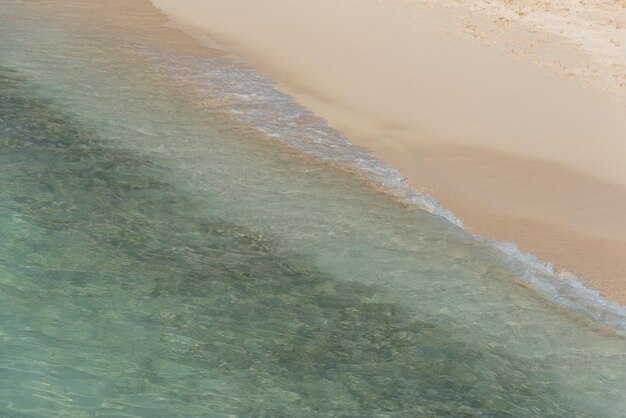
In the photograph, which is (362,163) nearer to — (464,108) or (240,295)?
(464,108)

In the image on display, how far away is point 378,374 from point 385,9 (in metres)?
10.6

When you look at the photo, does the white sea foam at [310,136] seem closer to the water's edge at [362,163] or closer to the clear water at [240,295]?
the water's edge at [362,163]

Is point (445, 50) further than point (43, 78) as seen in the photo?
Yes

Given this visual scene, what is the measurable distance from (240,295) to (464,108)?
224 inches

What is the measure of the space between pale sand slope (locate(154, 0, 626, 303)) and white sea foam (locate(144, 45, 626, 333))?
0.65 feet

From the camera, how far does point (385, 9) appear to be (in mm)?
15891

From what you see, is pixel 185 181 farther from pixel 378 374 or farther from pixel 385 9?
pixel 385 9

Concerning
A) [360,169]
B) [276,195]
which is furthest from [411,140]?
[276,195]

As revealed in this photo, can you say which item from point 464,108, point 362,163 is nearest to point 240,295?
point 362,163

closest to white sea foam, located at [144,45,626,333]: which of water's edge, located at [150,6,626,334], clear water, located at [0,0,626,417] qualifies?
water's edge, located at [150,6,626,334]

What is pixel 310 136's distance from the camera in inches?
431

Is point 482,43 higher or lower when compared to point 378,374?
higher

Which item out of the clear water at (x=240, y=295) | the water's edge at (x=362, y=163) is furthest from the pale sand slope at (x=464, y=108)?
the clear water at (x=240, y=295)

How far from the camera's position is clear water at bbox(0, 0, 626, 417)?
618cm
